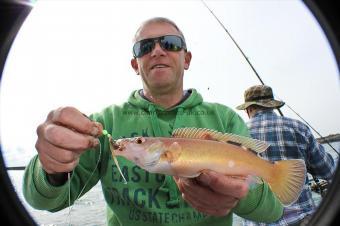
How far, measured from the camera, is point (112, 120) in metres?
2.86

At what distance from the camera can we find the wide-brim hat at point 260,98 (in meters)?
5.27

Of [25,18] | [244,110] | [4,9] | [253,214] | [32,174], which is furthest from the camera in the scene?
[244,110]

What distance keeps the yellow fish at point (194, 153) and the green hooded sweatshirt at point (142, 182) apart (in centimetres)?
34

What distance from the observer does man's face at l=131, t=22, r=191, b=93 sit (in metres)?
2.97

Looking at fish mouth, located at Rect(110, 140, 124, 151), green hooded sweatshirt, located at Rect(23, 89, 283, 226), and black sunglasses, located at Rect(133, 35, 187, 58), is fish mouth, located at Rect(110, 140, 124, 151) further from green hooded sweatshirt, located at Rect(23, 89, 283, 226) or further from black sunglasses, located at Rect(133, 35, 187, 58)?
black sunglasses, located at Rect(133, 35, 187, 58)

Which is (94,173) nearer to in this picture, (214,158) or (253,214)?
(214,158)

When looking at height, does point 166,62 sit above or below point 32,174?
above

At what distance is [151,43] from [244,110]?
2841mm

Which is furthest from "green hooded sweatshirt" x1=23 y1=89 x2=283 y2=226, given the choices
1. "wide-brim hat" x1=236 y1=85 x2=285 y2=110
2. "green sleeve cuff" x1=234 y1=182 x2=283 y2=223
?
"wide-brim hat" x1=236 y1=85 x2=285 y2=110

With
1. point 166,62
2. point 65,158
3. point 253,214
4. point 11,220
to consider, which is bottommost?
point 253,214

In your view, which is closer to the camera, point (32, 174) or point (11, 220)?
point (11, 220)

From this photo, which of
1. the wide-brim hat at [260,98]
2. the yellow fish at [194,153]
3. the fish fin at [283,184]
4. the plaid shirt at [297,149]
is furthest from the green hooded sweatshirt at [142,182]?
the wide-brim hat at [260,98]

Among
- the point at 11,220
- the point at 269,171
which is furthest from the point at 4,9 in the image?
the point at 269,171

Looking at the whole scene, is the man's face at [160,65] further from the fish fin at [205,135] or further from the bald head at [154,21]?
the fish fin at [205,135]
